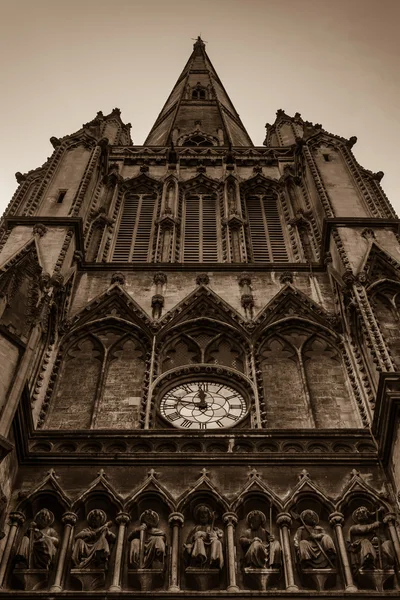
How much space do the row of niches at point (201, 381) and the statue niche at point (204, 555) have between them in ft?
11.1

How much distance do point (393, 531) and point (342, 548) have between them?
2.84ft

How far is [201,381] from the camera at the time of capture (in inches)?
699

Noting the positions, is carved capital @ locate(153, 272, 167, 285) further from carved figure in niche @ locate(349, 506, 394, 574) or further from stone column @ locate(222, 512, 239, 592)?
carved figure in niche @ locate(349, 506, 394, 574)

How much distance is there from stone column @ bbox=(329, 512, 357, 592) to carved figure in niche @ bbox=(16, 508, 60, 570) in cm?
416

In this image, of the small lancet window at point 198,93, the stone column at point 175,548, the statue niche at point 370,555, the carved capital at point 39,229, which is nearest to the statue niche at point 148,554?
the stone column at point 175,548

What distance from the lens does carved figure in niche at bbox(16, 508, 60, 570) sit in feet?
40.0

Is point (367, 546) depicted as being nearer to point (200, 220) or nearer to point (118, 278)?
point (118, 278)

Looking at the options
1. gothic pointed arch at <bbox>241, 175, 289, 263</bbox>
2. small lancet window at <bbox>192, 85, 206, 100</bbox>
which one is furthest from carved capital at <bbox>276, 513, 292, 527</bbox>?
small lancet window at <bbox>192, 85, 206, 100</bbox>

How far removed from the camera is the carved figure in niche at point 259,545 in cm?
1223

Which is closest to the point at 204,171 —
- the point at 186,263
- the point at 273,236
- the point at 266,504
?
the point at 273,236

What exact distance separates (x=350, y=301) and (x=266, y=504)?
20.2ft

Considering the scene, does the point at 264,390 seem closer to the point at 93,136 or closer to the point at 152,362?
the point at 152,362

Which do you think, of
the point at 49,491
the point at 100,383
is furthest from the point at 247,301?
the point at 49,491

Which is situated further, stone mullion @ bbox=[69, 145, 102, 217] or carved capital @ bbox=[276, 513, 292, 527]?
stone mullion @ bbox=[69, 145, 102, 217]
